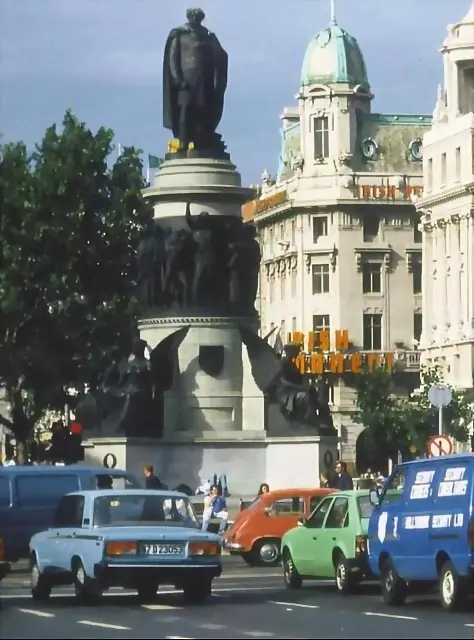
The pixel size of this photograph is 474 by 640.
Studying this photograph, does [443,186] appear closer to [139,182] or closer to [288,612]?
[139,182]

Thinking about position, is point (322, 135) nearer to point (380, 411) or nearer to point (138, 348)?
point (380, 411)

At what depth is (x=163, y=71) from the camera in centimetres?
5519

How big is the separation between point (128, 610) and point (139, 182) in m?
53.3

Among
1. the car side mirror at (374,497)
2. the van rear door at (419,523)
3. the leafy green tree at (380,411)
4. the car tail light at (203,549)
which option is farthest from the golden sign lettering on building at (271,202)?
the car tail light at (203,549)

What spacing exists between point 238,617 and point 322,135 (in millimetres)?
106803

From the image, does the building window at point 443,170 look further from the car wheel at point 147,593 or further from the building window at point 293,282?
the car wheel at point 147,593

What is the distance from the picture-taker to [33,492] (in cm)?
4122

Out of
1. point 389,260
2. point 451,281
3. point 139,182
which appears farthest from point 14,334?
point 389,260

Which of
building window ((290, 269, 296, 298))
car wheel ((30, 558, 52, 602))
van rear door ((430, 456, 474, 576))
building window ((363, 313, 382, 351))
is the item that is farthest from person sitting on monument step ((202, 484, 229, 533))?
building window ((290, 269, 296, 298))

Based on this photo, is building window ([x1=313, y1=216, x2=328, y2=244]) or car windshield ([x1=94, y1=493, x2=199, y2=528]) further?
building window ([x1=313, y1=216, x2=328, y2=244])

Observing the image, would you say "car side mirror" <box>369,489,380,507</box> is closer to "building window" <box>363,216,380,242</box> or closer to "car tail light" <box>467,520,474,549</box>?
"car tail light" <box>467,520,474,549</box>

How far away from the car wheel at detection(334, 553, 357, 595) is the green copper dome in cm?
10077

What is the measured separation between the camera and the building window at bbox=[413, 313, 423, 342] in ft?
431

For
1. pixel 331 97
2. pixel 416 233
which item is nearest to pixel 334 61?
pixel 331 97
